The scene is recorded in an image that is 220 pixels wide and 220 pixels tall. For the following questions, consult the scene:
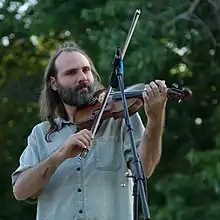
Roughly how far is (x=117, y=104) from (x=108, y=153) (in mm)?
201

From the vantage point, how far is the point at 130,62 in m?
8.18

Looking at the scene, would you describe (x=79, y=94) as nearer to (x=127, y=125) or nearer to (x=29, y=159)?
(x=29, y=159)

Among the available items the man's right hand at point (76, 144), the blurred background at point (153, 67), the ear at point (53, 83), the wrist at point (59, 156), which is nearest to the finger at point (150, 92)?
the man's right hand at point (76, 144)

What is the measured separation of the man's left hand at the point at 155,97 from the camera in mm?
3129

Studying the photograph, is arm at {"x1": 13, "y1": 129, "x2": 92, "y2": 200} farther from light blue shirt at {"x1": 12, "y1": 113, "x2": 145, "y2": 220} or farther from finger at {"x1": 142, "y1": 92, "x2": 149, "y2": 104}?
finger at {"x1": 142, "y1": 92, "x2": 149, "y2": 104}

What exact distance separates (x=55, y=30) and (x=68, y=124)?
20.1 feet

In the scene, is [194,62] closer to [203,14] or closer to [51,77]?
[203,14]

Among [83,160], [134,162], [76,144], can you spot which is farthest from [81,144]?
[134,162]

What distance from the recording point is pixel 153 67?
841cm

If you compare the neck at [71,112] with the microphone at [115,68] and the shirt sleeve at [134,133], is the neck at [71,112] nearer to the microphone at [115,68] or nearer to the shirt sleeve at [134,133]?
the shirt sleeve at [134,133]

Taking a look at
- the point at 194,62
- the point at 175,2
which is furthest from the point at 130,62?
the point at 194,62

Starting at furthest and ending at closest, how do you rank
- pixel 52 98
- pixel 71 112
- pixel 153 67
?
pixel 153 67, pixel 52 98, pixel 71 112

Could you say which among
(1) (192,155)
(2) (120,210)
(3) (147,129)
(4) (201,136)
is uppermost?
(4) (201,136)

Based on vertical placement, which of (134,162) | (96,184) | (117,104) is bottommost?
(134,162)
